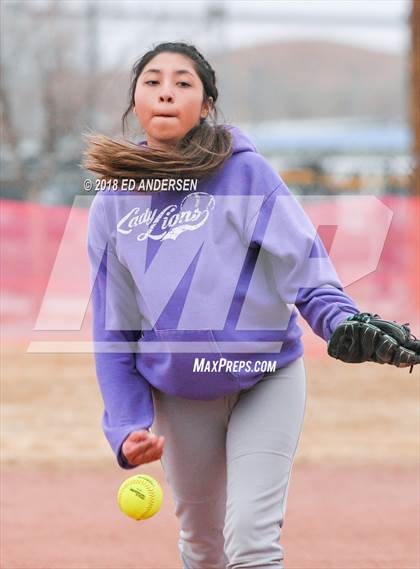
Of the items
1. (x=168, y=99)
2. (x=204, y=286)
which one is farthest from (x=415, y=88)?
(x=204, y=286)

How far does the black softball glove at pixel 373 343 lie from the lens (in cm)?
319

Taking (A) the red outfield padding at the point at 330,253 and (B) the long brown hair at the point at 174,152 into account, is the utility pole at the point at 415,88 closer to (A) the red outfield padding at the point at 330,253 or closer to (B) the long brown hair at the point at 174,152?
(A) the red outfield padding at the point at 330,253

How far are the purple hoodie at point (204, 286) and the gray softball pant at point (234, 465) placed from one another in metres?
0.08

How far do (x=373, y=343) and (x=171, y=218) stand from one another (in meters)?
0.77

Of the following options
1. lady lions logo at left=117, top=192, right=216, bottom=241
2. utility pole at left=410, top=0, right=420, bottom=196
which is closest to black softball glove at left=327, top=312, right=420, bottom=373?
lady lions logo at left=117, top=192, right=216, bottom=241

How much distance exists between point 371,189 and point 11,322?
692cm

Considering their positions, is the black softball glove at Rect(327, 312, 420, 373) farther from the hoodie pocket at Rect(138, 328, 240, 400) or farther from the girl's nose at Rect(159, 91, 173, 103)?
the girl's nose at Rect(159, 91, 173, 103)

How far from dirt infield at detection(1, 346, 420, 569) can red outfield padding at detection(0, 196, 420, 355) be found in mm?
770

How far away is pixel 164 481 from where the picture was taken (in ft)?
22.2

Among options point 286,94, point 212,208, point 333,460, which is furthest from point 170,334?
point 286,94

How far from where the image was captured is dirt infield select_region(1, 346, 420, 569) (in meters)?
5.21

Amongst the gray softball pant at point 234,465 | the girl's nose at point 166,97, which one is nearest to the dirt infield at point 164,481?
the gray softball pant at point 234,465

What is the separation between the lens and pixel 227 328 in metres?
3.42

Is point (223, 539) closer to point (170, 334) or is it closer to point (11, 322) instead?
point (170, 334)
